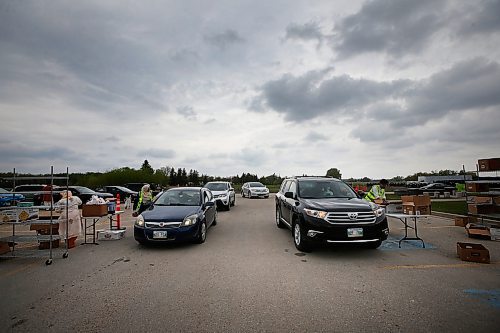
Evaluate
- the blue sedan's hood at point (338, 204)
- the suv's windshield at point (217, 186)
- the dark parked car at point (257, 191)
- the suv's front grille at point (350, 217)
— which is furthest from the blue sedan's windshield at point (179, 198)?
the dark parked car at point (257, 191)

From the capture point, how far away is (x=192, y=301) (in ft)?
12.3

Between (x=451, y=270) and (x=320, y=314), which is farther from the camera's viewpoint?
(x=451, y=270)

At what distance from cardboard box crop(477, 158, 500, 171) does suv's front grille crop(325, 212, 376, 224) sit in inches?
242

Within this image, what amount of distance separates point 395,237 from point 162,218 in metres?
6.66

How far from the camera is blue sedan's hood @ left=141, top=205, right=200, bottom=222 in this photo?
6.72m

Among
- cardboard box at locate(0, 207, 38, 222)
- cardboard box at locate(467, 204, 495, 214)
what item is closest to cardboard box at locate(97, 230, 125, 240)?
cardboard box at locate(0, 207, 38, 222)

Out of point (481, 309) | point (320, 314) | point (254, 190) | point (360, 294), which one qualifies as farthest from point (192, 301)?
point (254, 190)

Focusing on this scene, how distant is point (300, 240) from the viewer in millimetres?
6234

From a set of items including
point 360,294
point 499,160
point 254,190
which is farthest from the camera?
point 254,190

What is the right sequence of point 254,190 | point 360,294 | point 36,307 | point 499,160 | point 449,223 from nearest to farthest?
point 36,307
point 360,294
point 499,160
point 449,223
point 254,190

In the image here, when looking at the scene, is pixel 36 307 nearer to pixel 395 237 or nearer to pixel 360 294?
pixel 360 294

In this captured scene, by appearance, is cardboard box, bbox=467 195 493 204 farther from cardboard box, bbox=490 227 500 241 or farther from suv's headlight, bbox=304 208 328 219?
suv's headlight, bbox=304 208 328 219

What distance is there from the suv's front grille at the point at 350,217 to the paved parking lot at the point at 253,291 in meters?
0.81

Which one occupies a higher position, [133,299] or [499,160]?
[499,160]
